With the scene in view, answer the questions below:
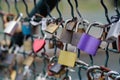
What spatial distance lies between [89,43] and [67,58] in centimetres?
12

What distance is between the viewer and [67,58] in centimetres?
101

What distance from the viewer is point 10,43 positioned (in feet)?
5.76

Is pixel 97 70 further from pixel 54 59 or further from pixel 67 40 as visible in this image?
pixel 54 59

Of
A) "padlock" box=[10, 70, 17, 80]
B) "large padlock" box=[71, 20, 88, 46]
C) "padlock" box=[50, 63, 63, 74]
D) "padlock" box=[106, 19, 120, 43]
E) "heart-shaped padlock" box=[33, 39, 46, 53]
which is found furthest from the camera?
"padlock" box=[10, 70, 17, 80]

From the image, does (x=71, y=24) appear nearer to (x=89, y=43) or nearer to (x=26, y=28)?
(x=89, y=43)

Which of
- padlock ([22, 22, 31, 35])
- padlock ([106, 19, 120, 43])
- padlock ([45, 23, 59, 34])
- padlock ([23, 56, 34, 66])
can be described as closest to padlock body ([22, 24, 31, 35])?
padlock ([22, 22, 31, 35])

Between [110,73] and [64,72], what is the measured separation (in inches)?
10.3

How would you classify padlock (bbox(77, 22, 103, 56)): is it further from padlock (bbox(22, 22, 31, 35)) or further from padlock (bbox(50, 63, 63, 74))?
padlock (bbox(22, 22, 31, 35))

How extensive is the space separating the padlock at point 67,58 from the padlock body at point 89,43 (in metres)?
0.06

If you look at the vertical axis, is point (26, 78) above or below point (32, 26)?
below

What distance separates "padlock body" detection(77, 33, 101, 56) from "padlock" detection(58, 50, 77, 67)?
62 mm

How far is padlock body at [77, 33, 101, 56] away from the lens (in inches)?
36.3

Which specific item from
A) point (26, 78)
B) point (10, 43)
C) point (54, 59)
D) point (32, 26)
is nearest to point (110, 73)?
point (54, 59)

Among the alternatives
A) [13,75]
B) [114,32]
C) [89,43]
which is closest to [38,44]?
[89,43]
